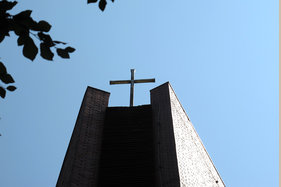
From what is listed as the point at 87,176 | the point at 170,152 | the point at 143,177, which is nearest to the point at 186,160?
the point at 170,152

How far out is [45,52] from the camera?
2.28 meters

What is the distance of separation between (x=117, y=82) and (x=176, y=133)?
324 centimetres

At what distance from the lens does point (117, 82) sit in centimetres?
1174

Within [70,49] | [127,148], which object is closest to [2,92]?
[70,49]

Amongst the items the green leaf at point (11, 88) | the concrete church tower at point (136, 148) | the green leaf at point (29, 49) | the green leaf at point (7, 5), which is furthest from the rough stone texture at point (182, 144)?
the green leaf at point (7, 5)

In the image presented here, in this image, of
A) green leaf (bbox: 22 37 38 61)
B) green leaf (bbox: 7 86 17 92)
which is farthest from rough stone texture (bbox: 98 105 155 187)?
green leaf (bbox: 22 37 38 61)

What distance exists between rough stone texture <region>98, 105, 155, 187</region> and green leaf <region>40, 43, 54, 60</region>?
20.5 ft

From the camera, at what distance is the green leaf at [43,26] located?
7.07 ft

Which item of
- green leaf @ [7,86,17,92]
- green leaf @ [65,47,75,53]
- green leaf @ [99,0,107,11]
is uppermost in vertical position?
green leaf @ [99,0,107,11]

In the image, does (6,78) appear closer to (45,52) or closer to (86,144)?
(45,52)

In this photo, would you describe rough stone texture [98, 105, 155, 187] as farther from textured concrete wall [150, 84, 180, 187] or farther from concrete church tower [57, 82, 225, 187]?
textured concrete wall [150, 84, 180, 187]

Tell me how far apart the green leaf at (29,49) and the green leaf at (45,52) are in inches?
4.0

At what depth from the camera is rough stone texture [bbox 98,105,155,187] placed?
8297 mm

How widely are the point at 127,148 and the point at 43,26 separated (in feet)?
23.0
